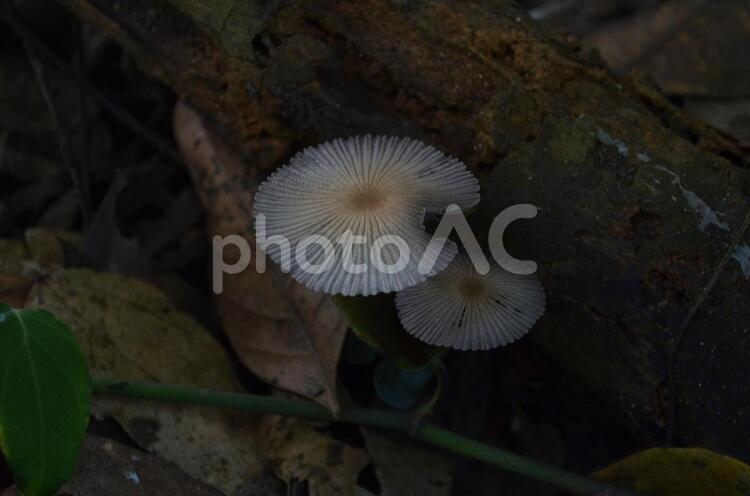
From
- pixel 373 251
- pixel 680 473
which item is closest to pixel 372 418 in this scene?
pixel 373 251

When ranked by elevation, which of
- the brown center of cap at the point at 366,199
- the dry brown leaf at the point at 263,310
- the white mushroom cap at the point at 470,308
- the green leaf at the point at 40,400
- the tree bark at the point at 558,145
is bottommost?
the green leaf at the point at 40,400

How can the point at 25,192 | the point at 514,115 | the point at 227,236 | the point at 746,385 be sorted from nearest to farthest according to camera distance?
the point at 746,385 → the point at 514,115 → the point at 227,236 → the point at 25,192

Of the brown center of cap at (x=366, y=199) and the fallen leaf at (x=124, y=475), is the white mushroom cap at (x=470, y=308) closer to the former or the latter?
the brown center of cap at (x=366, y=199)

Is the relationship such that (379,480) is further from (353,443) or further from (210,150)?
(210,150)

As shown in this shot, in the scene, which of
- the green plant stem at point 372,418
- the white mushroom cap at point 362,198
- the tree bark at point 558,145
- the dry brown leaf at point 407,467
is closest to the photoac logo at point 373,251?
the white mushroom cap at point 362,198

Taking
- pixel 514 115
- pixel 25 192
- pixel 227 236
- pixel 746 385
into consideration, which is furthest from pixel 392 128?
pixel 25 192

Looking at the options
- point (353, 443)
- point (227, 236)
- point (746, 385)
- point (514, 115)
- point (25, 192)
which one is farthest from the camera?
point (25, 192)

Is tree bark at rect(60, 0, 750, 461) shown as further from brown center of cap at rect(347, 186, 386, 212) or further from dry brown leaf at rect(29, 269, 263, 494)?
dry brown leaf at rect(29, 269, 263, 494)
